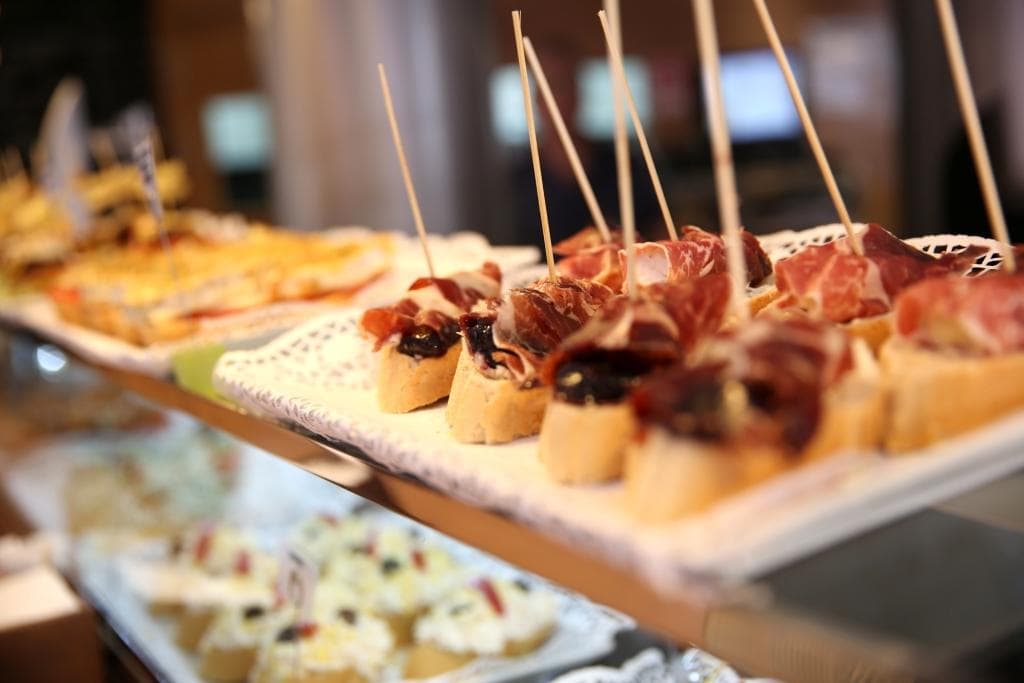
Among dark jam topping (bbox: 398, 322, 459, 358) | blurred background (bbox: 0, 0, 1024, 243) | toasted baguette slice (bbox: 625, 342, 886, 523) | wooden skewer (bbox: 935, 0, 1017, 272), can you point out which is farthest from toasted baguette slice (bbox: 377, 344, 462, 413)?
blurred background (bbox: 0, 0, 1024, 243)

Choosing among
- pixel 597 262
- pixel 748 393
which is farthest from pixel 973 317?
pixel 597 262

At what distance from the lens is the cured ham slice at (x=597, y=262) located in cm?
187

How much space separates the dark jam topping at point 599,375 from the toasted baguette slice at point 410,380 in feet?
1.56

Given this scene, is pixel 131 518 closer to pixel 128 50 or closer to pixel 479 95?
pixel 479 95

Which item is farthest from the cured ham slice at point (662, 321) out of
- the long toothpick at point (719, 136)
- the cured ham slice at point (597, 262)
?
the cured ham slice at point (597, 262)

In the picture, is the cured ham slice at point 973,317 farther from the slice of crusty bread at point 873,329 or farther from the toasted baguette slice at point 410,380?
the toasted baguette slice at point 410,380

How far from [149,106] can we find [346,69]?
185 inches

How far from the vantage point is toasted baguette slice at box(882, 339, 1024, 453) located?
43.0 inches

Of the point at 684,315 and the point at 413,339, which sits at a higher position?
the point at 684,315

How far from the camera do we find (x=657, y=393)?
1038mm

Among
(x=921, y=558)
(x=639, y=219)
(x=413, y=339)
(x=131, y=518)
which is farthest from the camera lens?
(x=639, y=219)

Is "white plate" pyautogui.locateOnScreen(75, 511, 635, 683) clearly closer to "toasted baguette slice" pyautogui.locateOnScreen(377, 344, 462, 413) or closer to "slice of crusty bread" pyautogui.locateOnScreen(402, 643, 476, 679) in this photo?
"slice of crusty bread" pyautogui.locateOnScreen(402, 643, 476, 679)

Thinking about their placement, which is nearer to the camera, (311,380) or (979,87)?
(311,380)

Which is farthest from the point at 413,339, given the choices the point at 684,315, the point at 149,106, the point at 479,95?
the point at 149,106
